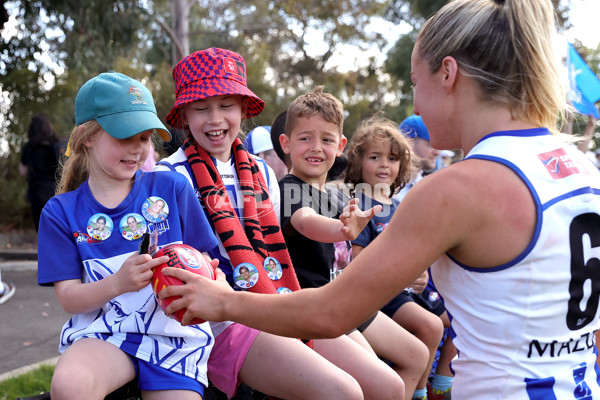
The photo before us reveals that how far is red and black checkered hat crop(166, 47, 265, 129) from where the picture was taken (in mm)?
2750

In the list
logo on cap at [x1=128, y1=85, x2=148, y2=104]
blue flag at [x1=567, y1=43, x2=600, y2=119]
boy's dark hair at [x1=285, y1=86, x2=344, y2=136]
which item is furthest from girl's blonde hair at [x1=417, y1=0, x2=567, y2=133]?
blue flag at [x1=567, y1=43, x2=600, y2=119]

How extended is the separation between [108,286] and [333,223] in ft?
3.55

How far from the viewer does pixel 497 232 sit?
1484 millimetres

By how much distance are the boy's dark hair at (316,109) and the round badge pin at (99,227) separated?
4.70ft

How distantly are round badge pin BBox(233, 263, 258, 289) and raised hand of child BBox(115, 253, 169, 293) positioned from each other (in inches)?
22.2

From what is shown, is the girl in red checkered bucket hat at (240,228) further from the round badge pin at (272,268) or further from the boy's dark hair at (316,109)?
the boy's dark hair at (316,109)

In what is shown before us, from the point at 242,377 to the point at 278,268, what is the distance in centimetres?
55

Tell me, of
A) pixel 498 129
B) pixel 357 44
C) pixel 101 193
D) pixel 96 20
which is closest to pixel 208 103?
pixel 101 193

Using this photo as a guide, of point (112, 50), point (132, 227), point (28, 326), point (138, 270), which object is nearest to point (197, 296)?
point (138, 270)

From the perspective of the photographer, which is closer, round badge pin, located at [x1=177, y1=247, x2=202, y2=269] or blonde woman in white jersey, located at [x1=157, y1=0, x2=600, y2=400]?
blonde woman in white jersey, located at [x1=157, y1=0, x2=600, y2=400]

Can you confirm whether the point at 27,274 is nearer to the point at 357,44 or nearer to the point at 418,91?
the point at 418,91

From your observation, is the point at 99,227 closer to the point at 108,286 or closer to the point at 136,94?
the point at 108,286

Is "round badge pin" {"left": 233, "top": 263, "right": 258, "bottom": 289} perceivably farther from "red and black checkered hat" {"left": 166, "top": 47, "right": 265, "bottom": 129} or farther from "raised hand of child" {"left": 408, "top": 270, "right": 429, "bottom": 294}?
"raised hand of child" {"left": 408, "top": 270, "right": 429, "bottom": 294}

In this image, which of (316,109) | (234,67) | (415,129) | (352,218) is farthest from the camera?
(415,129)
